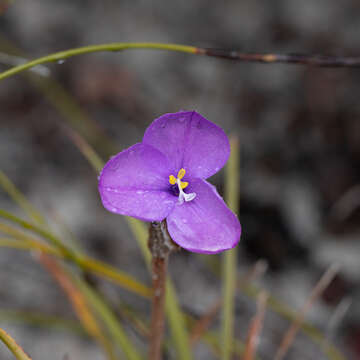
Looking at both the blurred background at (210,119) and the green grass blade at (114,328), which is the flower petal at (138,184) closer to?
the green grass blade at (114,328)

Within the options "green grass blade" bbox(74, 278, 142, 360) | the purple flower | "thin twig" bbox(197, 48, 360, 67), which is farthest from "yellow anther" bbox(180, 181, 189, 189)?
"green grass blade" bbox(74, 278, 142, 360)

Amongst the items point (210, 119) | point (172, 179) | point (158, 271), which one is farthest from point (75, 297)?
point (210, 119)

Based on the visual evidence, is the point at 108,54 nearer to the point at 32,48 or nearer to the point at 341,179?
the point at 32,48

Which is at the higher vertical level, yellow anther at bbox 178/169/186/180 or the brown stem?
yellow anther at bbox 178/169/186/180

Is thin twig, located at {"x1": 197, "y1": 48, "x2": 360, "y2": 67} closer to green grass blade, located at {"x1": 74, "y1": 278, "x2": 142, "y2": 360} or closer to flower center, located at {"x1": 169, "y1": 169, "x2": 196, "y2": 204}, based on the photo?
flower center, located at {"x1": 169, "y1": 169, "x2": 196, "y2": 204}

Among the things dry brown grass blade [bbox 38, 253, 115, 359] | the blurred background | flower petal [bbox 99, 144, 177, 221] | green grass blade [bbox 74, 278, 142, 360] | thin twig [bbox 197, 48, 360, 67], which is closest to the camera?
flower petal [bbox 99, 144, 177, 221]

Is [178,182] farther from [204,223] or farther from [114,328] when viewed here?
[114,328]

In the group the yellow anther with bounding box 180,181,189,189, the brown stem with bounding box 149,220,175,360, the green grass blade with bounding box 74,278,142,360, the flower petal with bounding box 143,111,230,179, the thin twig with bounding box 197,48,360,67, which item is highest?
the thin twig with bounding box 197,48,360,67
